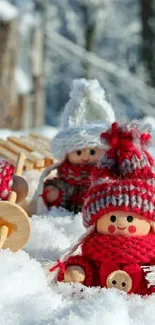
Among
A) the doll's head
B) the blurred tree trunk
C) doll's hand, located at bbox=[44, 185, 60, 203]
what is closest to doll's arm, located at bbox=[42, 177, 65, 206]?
doll's hand, located at bbox=[44, 185, 60, 203]

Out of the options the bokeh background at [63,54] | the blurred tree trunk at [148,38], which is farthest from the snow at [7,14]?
the blurred tree trunk at [148,38]

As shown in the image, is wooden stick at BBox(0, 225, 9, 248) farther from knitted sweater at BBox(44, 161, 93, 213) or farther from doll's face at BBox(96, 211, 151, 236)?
knitted sweater at BBox(44, 161, 93, 213)

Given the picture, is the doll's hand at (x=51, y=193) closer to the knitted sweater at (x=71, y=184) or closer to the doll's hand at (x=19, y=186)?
the knitted sweater at (x=71, y=184)

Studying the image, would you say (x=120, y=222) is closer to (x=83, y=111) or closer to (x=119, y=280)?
(x=119, y=280)

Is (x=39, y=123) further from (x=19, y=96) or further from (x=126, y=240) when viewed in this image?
(x=126, y=240)

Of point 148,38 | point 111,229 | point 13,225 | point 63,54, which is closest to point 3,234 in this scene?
point 13,225

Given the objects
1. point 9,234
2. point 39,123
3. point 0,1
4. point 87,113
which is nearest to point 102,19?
point 39,123
